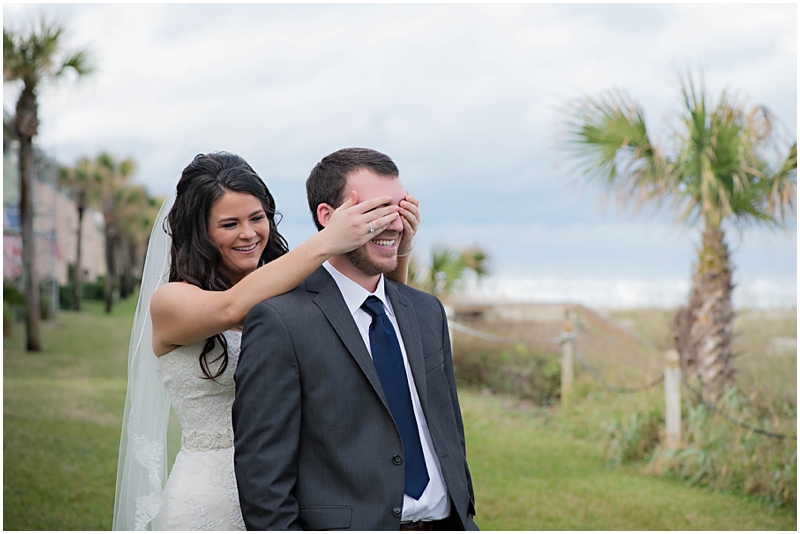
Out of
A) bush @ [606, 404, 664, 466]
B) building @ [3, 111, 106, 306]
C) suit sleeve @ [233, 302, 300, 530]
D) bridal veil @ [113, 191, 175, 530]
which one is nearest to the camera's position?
suit sleeve @ [233, 302, 300, 530]

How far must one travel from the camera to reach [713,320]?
→ 31.3ft

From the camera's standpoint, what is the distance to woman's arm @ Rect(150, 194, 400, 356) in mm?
2420

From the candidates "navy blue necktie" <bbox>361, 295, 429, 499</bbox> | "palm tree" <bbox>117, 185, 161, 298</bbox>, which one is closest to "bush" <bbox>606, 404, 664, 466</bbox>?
"navy blue necktie" <bbox>361, 295, 429, 499</bbox>

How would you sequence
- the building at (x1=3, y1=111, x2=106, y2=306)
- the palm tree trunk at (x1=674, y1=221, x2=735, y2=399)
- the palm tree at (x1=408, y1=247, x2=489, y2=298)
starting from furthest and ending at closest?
1. the building at (x1=3, y1=111, x2=106, y2=306)
2. the palm tree at (x1=408, y1=247, x2=489, y2=298)
3. the palm tree trunk at (x1=674, y1=221, x2=735, y2=399)

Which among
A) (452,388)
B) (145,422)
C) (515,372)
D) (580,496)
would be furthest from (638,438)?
(452,388)

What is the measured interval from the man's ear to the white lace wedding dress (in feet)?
2.57

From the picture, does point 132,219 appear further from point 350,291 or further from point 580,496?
point 350,291

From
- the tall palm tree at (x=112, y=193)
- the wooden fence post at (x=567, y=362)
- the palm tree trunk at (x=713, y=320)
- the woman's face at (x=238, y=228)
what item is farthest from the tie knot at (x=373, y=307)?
the tall palm tree at (x=112, y=193)

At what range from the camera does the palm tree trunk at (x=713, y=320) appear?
31.2 ft

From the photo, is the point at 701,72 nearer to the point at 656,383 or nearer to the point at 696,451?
the point at 656,383

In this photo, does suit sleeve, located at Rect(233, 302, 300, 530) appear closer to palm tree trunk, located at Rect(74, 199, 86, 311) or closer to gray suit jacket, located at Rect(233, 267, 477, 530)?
gray suit jacket, located at Rect(233, 267, 477, 530)

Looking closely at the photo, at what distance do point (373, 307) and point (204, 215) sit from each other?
81 cm

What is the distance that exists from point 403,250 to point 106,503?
20.2 feet

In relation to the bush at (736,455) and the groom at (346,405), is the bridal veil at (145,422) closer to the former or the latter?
the groom at (346,405)
